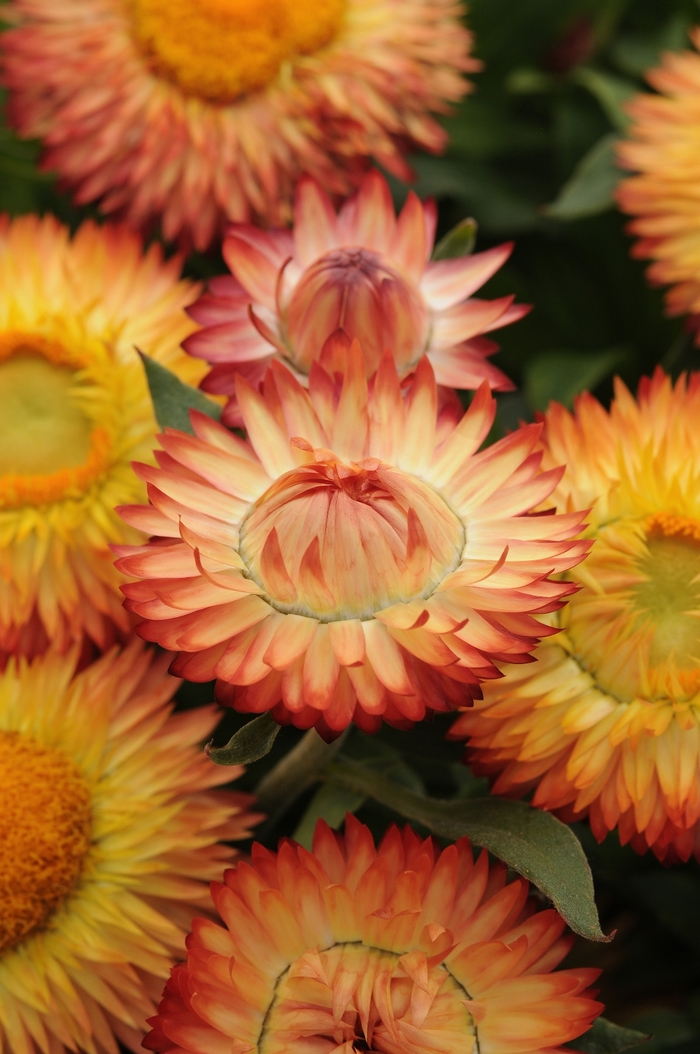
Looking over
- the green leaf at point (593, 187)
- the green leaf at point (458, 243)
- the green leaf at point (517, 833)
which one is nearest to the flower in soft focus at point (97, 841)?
the green leaf at point (517, 833)

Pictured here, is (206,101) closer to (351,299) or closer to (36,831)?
(351,299)

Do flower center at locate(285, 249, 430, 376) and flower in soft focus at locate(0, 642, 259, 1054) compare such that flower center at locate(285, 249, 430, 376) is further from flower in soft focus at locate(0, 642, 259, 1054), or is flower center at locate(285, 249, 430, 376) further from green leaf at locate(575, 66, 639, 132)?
green leaf at locate(575, 66, 639, 132)

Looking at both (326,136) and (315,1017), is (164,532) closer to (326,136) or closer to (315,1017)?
(315,1017)

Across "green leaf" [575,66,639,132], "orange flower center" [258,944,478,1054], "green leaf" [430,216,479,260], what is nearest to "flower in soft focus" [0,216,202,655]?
"green leaf" [430,216,479,260]

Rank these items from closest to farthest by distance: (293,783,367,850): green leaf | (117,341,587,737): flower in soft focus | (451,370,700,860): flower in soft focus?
(117,341,587,737): flower in soft focus, (451,370,700,860): flower in soft focus, (293,783,367,850): green leaf

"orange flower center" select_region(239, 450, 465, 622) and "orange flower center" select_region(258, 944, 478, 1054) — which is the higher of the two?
"orange flower center" select_region(239, 450, 465, 622)

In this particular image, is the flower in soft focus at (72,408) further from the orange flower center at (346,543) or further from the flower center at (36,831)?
the orange flower center at (346,543)

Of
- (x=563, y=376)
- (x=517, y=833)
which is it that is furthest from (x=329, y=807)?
(x=563, y=376)
